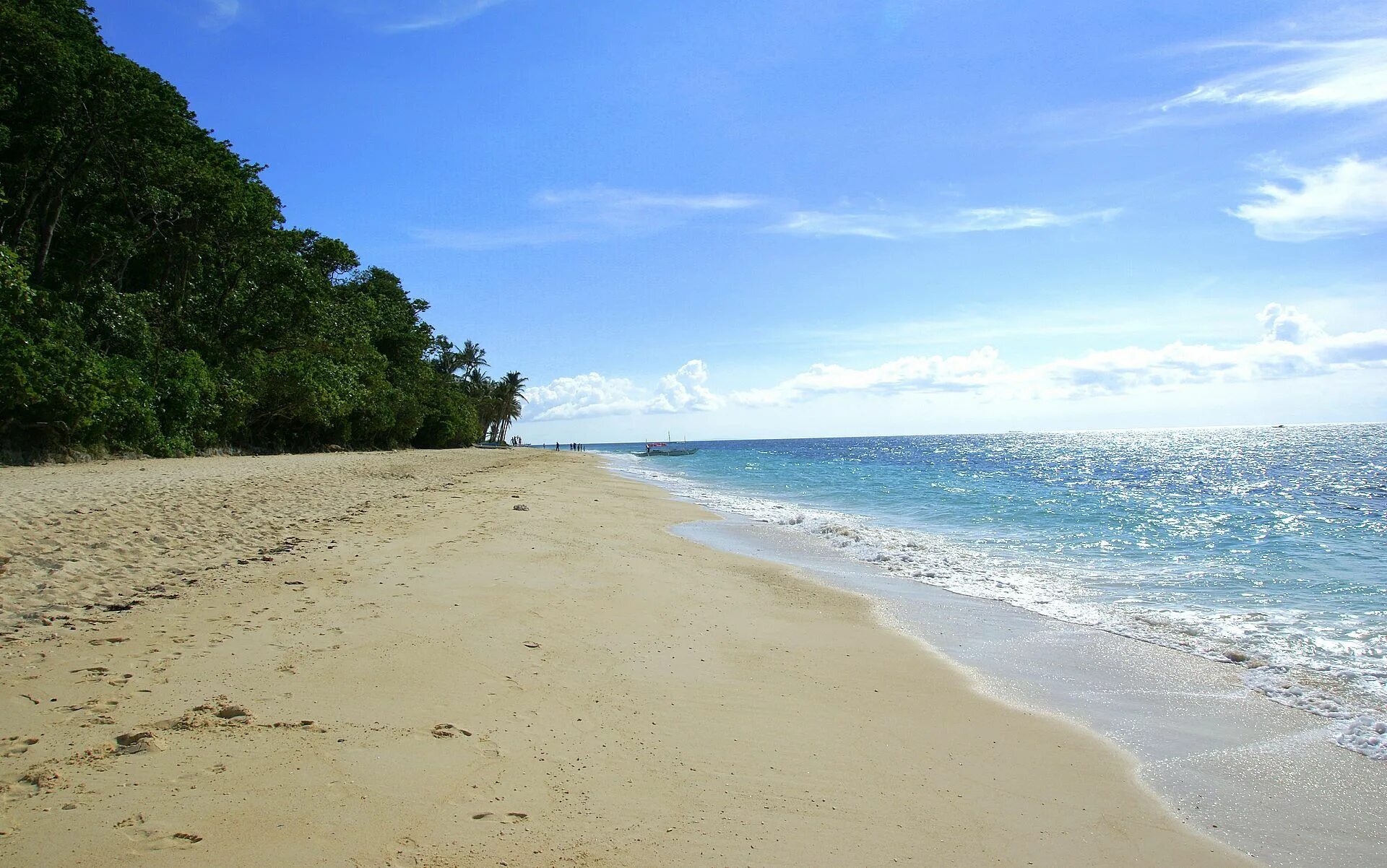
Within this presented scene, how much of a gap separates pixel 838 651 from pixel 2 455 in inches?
793

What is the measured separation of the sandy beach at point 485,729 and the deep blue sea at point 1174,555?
2.85 meters

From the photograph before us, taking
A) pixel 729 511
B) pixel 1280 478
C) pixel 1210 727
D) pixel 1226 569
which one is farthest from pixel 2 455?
pixel 1280 478

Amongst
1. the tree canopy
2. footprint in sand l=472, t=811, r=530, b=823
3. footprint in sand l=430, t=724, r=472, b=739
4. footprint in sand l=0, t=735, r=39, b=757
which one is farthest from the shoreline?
the tree canopy

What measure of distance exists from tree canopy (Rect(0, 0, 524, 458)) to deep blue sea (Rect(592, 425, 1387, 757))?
17382mm

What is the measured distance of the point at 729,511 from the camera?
2009cm

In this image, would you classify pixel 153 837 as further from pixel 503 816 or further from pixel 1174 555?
pixel 1174 555

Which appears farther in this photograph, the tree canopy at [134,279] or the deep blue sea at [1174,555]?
the tree canopy at [134,279]

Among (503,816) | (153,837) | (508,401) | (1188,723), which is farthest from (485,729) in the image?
(508,401)

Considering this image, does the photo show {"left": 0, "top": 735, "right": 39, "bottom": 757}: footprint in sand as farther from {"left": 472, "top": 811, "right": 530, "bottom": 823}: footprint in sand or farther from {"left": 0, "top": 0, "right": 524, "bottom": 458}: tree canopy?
{"left": 0, "top": 0, "right": 524, "bottom": 458}: tree canopy

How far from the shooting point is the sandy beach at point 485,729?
2.98 meters

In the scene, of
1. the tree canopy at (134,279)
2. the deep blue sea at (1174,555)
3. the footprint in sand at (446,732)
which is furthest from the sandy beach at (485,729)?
the tree canopy at (134,279)

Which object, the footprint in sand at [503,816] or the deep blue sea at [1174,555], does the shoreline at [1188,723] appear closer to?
the deep blue sea at [1174,555]

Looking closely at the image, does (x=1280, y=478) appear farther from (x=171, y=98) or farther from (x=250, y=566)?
(x=171, y=98)

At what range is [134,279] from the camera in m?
26.8
